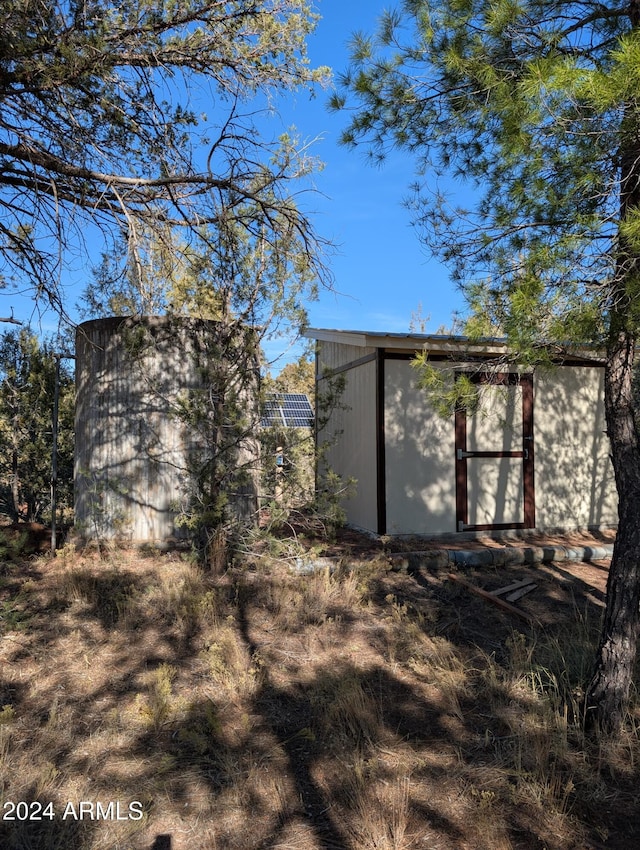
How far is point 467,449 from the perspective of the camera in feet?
27.2

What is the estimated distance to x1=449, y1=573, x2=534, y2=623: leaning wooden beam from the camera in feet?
16.3

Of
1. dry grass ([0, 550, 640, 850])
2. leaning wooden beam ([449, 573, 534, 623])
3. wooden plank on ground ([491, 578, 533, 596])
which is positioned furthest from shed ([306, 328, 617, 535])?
dry grass ([0, 550, 640, 850])

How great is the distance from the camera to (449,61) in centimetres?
336

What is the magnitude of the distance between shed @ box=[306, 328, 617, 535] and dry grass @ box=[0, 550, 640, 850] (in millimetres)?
2834

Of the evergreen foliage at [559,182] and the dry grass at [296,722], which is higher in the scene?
the evergreen foliage at [559,182]

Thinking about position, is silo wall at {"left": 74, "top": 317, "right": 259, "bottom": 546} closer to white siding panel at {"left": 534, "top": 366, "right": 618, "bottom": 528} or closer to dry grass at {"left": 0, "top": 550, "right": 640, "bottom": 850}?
dry grass at {"left": 0, "top": 550, "right": 640, "bottom": 850}

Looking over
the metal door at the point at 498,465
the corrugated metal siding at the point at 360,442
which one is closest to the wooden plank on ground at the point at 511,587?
the metal door at the point at 498,465

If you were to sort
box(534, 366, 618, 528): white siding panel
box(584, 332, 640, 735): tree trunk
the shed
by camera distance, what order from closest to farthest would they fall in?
box(584, 332, 640, 735): tree trunk
the shed
box(534, 366, 618, 528): white siding panel

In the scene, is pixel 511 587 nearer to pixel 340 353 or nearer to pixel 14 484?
pixel 340 353

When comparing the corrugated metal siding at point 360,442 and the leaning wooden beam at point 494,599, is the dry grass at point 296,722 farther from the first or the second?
the corrugated metal siding at point 360,442

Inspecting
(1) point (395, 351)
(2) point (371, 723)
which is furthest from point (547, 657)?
(1) point (395, 351)

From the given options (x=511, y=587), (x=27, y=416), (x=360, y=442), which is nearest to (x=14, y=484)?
(x=27, y=416)

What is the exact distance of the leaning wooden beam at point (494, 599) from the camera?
496 centimetres

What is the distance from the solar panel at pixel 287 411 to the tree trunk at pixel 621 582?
Result: 3.13 m
